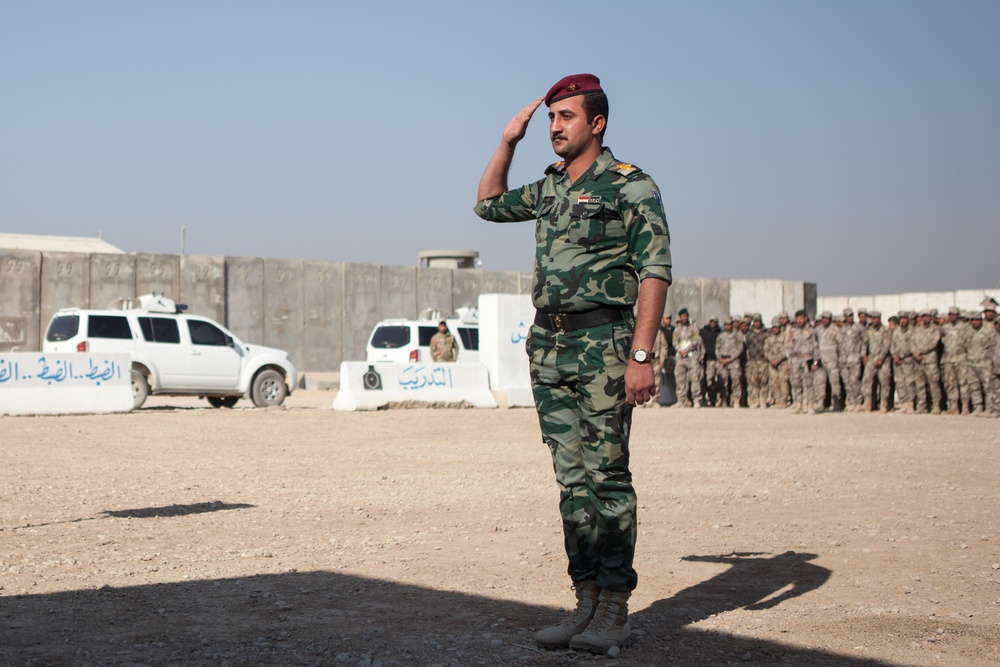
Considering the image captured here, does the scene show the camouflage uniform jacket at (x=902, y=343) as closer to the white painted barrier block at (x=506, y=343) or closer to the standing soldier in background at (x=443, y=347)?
the white painted barrier block at (x=506, y=343)

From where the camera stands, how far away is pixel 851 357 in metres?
22.7

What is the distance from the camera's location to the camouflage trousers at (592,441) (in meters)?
4.60

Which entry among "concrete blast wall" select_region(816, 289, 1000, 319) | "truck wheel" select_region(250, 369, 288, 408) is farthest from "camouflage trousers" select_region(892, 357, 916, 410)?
"concrete blast wall" select_region(816, 289, 1000, 319)

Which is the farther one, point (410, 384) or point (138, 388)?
point (410, 384)

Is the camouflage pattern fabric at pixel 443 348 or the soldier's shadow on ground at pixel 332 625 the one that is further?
the camouflage pattern fabric at pixel 443 348

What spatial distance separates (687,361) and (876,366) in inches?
158

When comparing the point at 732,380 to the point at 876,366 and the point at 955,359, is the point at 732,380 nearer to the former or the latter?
the point at 876,366

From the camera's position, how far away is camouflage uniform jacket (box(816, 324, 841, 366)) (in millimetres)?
22844

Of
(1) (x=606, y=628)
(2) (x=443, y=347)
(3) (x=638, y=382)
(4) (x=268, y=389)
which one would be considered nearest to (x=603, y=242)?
(3) (x=638, y=382)

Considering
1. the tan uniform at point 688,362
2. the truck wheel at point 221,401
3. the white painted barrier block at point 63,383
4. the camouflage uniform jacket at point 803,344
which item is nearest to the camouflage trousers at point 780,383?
the camouflage uniform jacket at point 803,344

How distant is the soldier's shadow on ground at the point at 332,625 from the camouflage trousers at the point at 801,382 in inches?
690

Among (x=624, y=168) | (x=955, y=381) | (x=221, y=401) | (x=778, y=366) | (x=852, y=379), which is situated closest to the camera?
(x=624, y=168)

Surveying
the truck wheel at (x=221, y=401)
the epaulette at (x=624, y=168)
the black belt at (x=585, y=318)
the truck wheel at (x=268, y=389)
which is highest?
the epaulette at (x=624, y=168)

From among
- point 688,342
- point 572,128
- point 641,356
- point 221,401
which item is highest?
point 572,128
